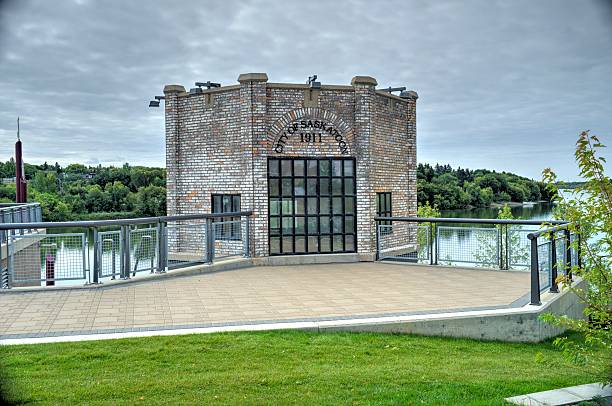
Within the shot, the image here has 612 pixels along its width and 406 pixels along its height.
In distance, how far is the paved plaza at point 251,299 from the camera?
270 inches

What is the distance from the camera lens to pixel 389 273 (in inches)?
431

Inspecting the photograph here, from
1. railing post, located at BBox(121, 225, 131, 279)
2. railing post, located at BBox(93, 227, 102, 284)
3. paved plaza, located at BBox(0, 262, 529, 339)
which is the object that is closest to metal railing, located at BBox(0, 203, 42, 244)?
railing post, located at BBox(93, 227, 102, 284)

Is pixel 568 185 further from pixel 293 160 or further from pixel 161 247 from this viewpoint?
pixel 293 160

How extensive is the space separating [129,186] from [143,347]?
26.3 metres

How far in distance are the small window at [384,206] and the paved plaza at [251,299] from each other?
2527mm

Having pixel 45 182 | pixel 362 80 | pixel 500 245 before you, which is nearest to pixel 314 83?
pixel 362 80

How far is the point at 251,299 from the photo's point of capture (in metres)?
Answer: 8.27

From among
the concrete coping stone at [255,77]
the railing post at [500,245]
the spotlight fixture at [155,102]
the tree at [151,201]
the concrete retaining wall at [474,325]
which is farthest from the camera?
the tree at [151,201]

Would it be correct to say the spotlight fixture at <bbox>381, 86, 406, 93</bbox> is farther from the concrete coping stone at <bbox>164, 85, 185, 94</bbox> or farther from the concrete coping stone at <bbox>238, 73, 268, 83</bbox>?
the concrete coping stone at <bbox>164, 85, 185, 94</bbox>

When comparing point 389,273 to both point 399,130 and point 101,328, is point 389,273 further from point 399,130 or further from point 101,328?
point 101,328

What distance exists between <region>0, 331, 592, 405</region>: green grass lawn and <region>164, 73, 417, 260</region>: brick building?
6.43 meters

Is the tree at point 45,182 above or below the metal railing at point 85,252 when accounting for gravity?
above

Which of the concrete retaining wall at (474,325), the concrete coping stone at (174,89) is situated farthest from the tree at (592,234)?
the concrete coping stone at (174,89)

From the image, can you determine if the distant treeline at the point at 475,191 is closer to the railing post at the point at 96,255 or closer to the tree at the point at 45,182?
the tree at the point at 45,182
